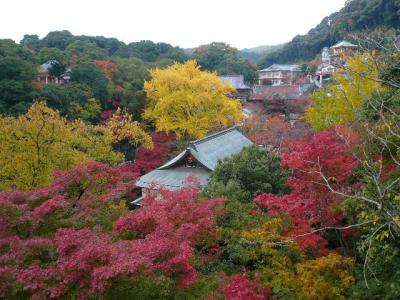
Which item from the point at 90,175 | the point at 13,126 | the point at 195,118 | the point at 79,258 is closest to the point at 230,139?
the point at 195,118

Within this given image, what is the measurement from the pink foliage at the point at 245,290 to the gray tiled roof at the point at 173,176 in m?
10.3

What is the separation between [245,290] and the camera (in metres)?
7.52

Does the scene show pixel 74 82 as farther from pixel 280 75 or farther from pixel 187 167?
pixel 280 75

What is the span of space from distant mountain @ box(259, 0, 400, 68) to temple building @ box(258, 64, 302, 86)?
6.78 metres

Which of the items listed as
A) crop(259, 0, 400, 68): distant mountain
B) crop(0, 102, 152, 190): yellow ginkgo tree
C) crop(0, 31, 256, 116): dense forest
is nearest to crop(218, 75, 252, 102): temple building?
crop(0, 31, 256, 116): dense forest

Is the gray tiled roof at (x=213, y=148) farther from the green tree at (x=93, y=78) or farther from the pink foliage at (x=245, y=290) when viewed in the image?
the green tree at (x=93, y=78)

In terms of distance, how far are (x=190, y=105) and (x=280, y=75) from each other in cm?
4643

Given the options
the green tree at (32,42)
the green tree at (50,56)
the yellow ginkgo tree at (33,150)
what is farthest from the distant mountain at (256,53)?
the yellow ginkgo tree at (33,150)

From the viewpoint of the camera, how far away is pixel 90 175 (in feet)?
35.2

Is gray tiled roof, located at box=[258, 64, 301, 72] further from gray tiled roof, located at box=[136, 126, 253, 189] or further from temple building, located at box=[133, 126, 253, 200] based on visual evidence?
temple building, located at box=[133, 126, 253, 200]

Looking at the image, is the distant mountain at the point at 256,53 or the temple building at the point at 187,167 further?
the distant mountain at the point at 256,53

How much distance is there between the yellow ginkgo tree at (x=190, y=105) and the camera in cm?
2893

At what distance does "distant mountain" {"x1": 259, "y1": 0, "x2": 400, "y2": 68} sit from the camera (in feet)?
184

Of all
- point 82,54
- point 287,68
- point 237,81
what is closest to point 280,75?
point 287,68
